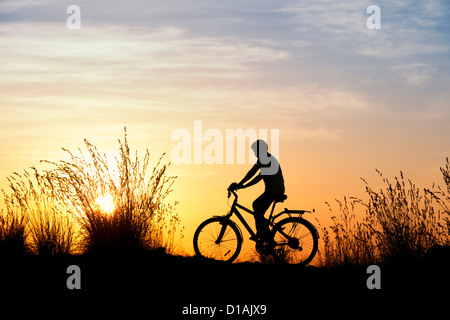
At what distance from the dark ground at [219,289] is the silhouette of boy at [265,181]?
1047mm

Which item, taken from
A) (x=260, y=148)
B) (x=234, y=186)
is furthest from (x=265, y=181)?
(x=234, y=186)

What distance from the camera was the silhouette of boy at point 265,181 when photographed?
9.45m

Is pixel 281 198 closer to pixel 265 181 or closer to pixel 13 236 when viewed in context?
pixel 265 181

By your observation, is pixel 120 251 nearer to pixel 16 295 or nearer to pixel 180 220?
pixel 180 220

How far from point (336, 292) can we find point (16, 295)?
4176mm

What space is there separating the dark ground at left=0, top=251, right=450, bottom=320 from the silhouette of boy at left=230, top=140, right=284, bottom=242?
1.05 m

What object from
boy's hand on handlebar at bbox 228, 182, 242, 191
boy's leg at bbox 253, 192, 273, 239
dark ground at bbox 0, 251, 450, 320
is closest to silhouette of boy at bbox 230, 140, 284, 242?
boy's leg at bbox 253, 192, 273, 239

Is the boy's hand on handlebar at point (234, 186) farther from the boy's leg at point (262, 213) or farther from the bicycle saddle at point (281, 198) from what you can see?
the bicycle saddle at point (281, 198)

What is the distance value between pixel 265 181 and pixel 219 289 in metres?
2.65

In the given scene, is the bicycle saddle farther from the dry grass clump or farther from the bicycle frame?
the dry grass clump

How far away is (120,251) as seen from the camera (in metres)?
9.65

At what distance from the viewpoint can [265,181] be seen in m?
9.54

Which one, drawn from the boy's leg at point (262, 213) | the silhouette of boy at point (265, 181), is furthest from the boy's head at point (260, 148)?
the boy's leg at point (262, 213)
